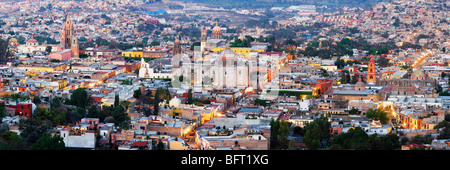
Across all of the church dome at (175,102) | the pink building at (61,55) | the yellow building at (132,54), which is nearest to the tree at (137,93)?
the church dome at (175,102)

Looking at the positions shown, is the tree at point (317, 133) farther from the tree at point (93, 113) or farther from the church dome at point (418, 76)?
the church dome at point (418, 76)

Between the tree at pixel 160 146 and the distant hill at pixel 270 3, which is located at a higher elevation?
the tree at pixel 160 146

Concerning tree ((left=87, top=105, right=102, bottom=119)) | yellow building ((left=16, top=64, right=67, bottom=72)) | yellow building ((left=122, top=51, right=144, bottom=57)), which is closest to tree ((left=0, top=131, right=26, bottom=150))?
tree ((left=87, top=105, right=102, bottom=119))

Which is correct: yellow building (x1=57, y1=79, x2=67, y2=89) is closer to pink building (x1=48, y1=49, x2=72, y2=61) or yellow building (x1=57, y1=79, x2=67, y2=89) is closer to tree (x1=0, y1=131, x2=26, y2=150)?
tree (x1=0, y1=131, x2=26, y2=150)

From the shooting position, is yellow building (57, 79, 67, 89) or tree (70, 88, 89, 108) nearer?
tree (70, 88, 89, 108)

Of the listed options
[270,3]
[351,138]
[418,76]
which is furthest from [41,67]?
[270,3]

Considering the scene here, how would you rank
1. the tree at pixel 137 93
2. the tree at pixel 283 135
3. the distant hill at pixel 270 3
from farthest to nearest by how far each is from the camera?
the distant hill at pixel 270 3
the tree at pixel 137 93
the tree at pixel 283 135

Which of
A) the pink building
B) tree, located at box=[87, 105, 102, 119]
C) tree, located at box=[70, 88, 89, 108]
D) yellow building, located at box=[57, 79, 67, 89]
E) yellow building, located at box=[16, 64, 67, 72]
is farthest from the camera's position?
the pink building
